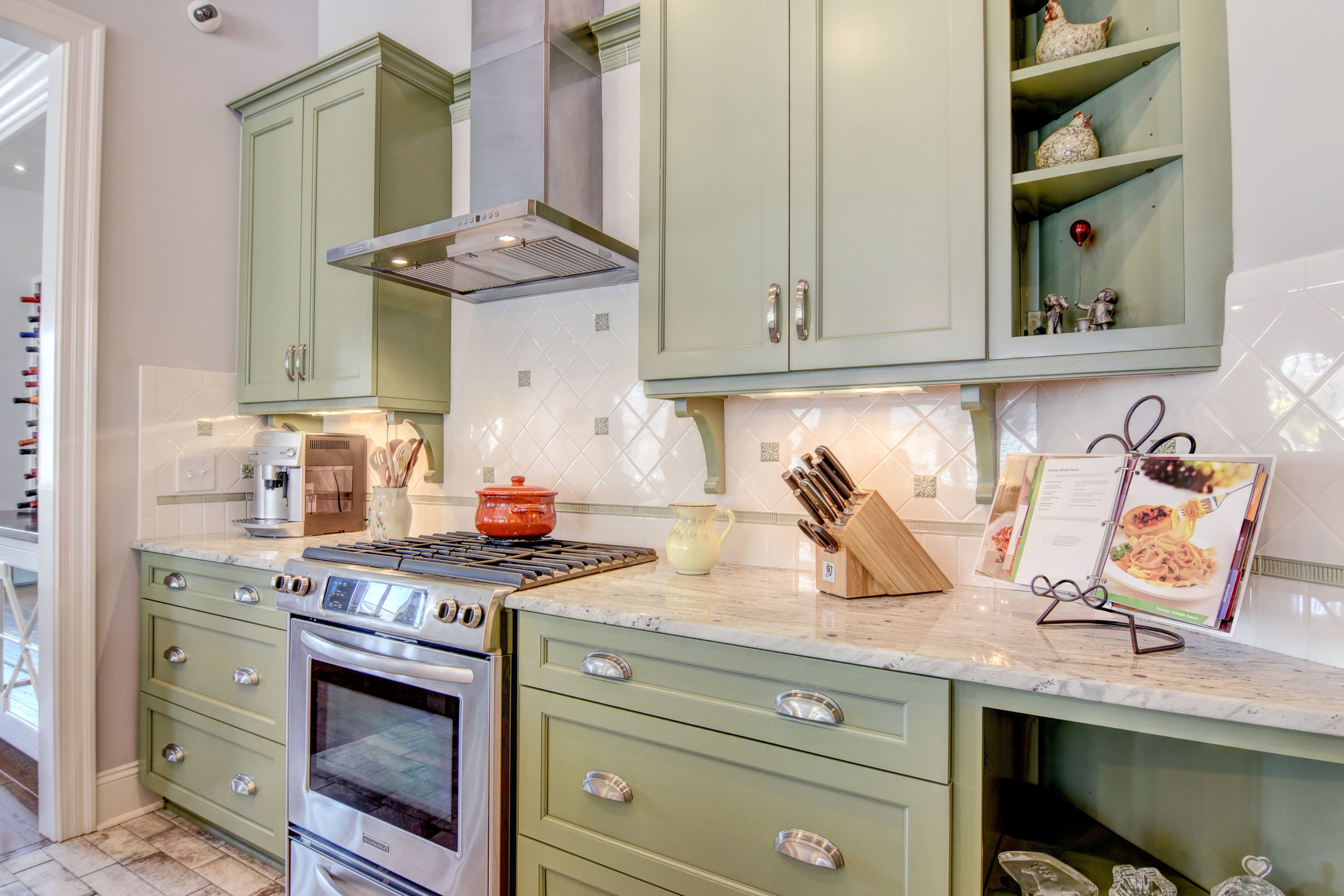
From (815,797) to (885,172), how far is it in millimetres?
1216

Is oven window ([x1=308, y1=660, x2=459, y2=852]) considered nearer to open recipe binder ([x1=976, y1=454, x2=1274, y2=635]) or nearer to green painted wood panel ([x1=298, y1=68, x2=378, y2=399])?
green painted wood panel ([x1=298, y1=68, x2=378, y2=399])

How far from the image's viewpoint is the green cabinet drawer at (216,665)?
2.00 metres

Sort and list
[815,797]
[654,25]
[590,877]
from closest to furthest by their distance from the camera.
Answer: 1. [815,797]
2. [590,877]
3. [654,25]

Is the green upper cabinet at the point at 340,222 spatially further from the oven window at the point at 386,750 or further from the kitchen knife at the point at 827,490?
the kitchen knife at the point at 827,490

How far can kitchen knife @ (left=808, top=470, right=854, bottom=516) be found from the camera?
155 cm

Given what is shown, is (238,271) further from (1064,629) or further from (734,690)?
(1064,629)

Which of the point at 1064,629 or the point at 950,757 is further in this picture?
the point at 1064,629

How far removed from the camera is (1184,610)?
3.51 ft

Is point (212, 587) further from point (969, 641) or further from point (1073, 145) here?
point (1073, 145)

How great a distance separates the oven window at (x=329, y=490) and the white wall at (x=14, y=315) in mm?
3275

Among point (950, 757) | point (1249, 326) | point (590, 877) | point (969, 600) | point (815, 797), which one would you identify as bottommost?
point (590, 877)

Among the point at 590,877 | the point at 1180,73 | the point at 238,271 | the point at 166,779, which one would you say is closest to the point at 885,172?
the point at 1180,73

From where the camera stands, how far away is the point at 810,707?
114 centimetres

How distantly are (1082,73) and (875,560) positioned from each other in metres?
1.05
